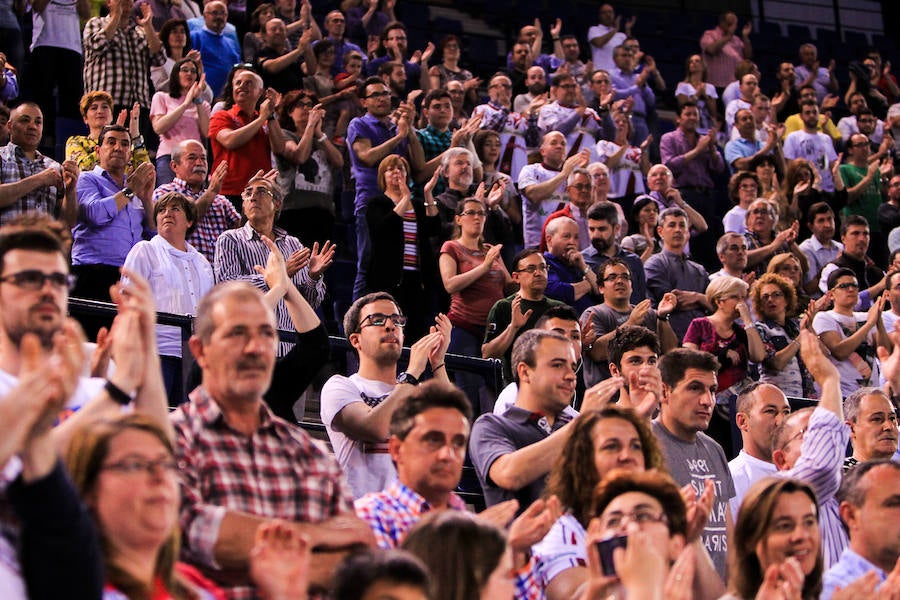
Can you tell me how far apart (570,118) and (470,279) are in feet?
10.3

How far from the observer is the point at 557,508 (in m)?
3.50

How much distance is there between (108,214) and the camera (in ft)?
20.5

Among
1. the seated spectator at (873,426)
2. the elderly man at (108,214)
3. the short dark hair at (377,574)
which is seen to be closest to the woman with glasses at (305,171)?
the elderly man at (108,214)

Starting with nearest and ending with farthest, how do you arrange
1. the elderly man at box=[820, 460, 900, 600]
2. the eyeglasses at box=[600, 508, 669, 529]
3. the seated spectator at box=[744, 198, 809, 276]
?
1. the eyeglasses at box=[600, 508, 669, 529]
2. the elderly man at box=[820, 460, 900, 600]
3. the seated spectator at box=[744, 198, 809, 276]

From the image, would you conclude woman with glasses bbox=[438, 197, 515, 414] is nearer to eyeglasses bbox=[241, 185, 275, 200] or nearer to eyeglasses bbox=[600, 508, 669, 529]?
eyeglasses bbox=[241, 185, 275, 200]

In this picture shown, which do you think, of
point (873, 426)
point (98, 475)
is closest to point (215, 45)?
point (873, 426)

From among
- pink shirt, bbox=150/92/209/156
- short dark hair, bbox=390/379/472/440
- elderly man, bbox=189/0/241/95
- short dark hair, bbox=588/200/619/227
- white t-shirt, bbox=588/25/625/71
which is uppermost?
white t-shirt, bbox=588/25/625/71

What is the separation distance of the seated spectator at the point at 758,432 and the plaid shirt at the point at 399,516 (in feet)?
6.38

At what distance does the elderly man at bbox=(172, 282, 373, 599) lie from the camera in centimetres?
293

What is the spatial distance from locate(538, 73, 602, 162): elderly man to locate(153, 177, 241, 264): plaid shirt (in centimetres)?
340

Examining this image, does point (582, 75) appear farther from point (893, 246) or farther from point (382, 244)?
point (382, 244)

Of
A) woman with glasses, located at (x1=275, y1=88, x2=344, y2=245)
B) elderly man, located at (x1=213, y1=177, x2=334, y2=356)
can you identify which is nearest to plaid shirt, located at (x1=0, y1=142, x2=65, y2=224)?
elderly man, located at (x1=213, y1=177, x2=334, y2=356)

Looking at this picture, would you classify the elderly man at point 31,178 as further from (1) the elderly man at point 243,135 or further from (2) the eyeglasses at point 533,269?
(2) the eyeglasses at point 533,269

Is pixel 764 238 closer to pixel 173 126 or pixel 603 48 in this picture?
pixel 173 126
